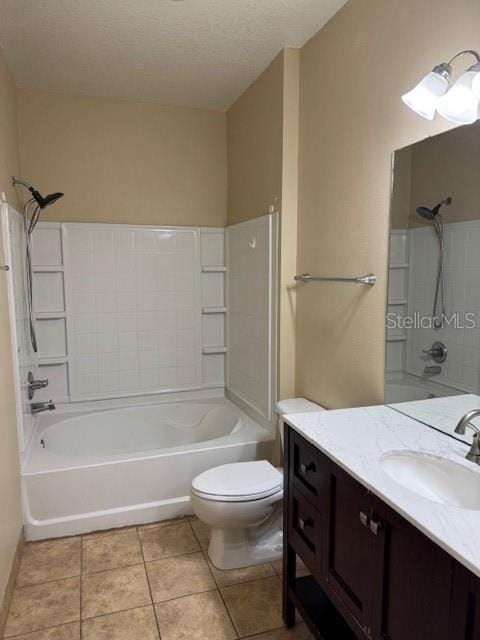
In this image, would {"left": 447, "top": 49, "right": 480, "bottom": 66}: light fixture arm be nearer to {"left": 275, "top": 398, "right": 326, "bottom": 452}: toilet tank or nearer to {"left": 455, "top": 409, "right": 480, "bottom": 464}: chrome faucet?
{"left": 455, "top": 409, "right": 480, "bottom": 464}: chrome faucet

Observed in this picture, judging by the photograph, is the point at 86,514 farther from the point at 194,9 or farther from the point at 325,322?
the point at 194,9

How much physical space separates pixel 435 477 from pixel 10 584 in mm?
1853

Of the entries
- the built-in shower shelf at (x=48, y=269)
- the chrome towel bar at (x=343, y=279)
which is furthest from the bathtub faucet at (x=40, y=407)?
the chrome towel bar at (x=343, y=279)

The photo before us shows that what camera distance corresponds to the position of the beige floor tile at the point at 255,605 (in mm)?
1819

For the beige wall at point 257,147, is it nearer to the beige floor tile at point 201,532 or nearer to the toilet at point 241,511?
the toilet at point 241,511

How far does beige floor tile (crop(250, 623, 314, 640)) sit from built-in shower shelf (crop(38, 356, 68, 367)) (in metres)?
2.14

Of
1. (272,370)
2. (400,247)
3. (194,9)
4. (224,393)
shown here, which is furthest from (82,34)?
(224,393)

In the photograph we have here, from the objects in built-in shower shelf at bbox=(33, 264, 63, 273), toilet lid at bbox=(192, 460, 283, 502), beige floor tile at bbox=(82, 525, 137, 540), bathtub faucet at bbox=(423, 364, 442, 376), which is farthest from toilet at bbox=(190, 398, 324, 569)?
built-in shower shelf at bbox=(33, 264, 63, 273)

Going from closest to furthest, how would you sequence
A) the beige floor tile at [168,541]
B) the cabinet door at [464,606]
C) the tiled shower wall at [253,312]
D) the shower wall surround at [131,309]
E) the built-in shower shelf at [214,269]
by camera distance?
the cabinet door at [464,606] → the beige floor tile at [168,541] → the tiled shower wall at [253,312] → the shower wall surround at [131,309] → the built-in shower shelf at [214,269]

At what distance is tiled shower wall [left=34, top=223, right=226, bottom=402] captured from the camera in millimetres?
3117

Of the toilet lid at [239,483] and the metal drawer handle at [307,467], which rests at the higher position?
the metal drawer handle at [307,467]

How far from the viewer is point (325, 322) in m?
2.32

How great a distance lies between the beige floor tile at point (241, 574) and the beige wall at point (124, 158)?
2.33 metres

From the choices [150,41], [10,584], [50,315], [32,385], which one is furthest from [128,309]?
[10,584]
